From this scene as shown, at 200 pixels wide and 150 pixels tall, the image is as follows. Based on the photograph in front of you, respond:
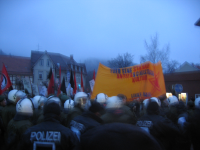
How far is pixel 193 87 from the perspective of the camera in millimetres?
22031

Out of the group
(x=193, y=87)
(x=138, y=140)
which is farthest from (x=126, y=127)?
(x=193, y=87)

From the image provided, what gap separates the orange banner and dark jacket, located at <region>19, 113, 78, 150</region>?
10.6 ft

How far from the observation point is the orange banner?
550cm

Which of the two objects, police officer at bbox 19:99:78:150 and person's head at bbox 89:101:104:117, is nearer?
police officer at bbox 19:99:78:150

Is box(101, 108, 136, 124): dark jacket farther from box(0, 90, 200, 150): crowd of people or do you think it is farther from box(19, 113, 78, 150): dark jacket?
box(19, 113, 78, 150): dark jacket

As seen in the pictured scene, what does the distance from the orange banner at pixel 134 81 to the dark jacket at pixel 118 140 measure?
442 centimetres

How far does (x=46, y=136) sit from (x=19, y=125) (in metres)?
→ 1.11

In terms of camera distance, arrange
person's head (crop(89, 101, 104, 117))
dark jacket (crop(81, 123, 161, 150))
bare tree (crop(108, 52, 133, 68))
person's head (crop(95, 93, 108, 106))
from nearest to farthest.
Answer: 1. dark jacket (crop(81, 123, 161, 150))
2. person's head (crop(89, 101, 104, 117))
3. person's head (crop(95, 93, 108, 106))
4. bare tree (crop(108, 52, 133, 68))

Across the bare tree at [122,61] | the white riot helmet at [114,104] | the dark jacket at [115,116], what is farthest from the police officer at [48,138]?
the bare tree at [122,61]

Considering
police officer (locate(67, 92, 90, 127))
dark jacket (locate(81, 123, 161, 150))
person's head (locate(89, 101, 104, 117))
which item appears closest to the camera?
dark jacket (locate(81, 123, 161, 150))

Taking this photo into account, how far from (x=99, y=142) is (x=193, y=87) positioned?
23.9 metres

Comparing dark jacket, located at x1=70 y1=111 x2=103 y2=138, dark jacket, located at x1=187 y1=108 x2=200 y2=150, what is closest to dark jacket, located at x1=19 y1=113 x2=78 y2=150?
dark jacket, located at x1=70 y1=111 x2=103 y2=138

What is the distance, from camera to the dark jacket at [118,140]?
102 cm

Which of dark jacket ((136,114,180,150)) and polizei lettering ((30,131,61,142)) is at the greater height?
polizei lettering ((30,131,61,142))
